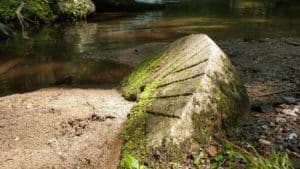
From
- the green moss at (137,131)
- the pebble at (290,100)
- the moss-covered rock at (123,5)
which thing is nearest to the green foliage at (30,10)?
the moss-covered rock at (123,5)

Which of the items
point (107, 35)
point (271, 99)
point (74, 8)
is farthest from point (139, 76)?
point (74, 8)

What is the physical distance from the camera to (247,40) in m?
9.99

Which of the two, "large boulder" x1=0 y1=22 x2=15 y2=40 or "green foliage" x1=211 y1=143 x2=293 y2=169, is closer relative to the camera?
"green foliage" x1=211 y1=143 x2=293 y2=169

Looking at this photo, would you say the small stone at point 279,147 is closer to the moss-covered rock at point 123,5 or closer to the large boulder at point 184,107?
the large boulder at point 184,107

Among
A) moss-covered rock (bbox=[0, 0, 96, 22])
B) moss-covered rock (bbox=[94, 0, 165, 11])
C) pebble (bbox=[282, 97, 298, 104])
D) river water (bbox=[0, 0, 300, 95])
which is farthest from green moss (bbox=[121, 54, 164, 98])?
moss-covered rock (bbox=[94, 0, 165, 11])

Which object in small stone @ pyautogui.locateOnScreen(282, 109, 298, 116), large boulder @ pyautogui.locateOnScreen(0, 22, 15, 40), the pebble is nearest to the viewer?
small stone @ pyautogui.locateOnScreen(282, 109, 298, 116)

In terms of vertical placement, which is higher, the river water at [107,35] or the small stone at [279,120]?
the small stone at [279,120]

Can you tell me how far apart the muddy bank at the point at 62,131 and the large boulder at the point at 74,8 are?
10198 mm

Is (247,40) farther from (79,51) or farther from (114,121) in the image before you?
(114,121)

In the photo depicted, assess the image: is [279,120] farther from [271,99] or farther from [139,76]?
[139,76]

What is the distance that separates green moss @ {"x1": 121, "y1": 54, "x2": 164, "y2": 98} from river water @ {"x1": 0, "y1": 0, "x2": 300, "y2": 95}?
179 centimetres

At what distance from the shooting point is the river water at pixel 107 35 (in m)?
8.00

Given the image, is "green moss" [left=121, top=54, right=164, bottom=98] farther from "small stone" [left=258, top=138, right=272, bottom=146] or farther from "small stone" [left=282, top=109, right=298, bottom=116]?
"small stone" [left=258, top=138, right=272, bottom=146]

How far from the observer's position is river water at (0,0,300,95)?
315 inches
